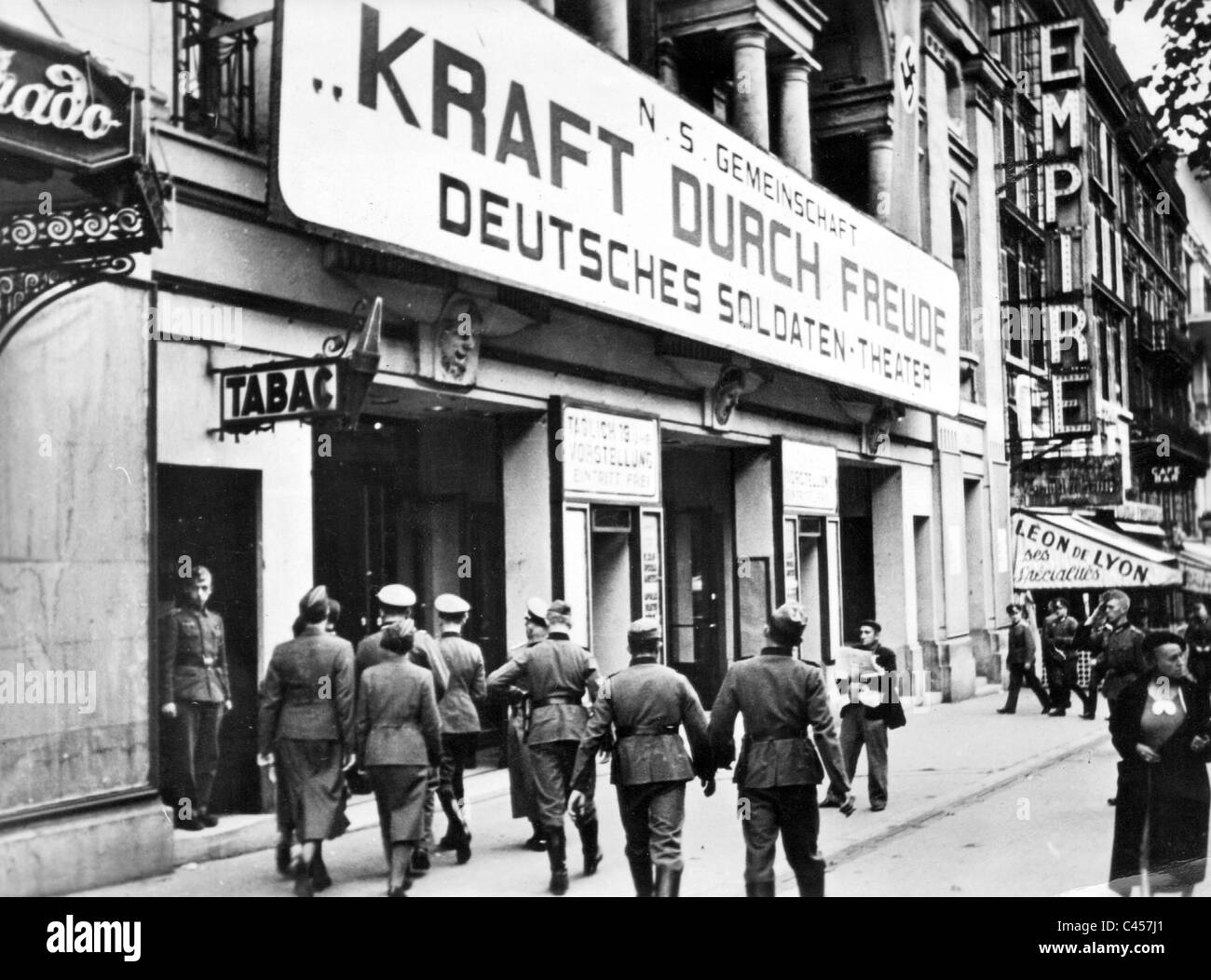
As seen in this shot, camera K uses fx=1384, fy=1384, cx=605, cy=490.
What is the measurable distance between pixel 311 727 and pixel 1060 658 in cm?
1413

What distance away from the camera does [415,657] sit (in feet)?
31.6

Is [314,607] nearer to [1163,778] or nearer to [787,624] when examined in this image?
[787,624]

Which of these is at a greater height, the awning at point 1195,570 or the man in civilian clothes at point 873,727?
the awning at point 1195,570

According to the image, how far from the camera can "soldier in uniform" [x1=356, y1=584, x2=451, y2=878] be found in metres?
8.98

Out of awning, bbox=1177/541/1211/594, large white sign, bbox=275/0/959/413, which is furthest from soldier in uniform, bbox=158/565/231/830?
awning, bbox=1177/541/1211/594

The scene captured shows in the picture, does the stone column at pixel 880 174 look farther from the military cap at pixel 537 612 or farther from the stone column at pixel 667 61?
the military cap at pixel 537 612

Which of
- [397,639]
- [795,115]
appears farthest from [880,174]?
[397,639]

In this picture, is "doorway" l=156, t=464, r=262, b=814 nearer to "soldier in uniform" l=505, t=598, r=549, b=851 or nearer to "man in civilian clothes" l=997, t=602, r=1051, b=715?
"soldier in uniform" l=505, t=598, r=549, b=851

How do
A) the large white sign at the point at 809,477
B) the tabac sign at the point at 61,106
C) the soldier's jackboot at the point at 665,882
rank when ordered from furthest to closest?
the large white sign at the point at 809,477, the soldier's jackboot at the point at 665,882, the tabac sign at the point at 61,106

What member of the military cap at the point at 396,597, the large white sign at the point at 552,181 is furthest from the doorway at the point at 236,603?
the large white sign at the point at 552,181

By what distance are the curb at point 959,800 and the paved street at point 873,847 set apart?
2 centimetres

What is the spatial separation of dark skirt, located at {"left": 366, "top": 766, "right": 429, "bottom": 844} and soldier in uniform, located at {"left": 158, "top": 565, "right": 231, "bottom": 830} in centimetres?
180

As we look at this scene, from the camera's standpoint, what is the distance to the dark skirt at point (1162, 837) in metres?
7.91
